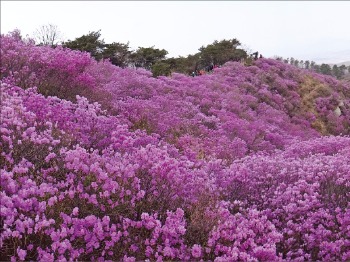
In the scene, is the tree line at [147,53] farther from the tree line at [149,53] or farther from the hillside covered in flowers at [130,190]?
the hillside covered in flowers at [130,190]

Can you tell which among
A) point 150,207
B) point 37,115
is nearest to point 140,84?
point 37,115

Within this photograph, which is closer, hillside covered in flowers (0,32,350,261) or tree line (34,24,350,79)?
hillside covered in flowers (0,32,350,261)

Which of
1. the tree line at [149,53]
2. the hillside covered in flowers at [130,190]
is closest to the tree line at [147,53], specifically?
the tree line at [149,53]

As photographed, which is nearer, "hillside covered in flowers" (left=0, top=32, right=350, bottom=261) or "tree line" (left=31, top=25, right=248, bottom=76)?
"hillside covered in flowers" (left=0, top=32, right=350, bottom=261)

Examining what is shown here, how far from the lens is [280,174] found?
733cm

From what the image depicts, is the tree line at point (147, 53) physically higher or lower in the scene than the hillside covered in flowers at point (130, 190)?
higher

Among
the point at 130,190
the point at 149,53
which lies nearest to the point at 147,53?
the point at 149,53

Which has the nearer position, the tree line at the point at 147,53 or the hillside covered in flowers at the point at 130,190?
the hillside covered in flowers at the point at 130,190

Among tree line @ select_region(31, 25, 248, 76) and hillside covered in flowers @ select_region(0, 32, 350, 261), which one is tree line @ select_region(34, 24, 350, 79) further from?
hillside covered in flowers @ select_region(0, 32, 350, 261)

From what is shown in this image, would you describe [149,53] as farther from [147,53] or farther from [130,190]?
[130,190]

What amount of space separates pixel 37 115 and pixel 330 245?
5101 millimetres

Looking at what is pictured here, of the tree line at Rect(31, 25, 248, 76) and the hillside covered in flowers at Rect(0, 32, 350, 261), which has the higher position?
the tree line at Rect(31, 25, 248, 76)

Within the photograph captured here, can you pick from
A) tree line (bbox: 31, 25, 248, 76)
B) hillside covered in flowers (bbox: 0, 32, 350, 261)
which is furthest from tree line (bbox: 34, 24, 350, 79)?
hillside covered in flowers (bbox: 0, 32, 350, 261)

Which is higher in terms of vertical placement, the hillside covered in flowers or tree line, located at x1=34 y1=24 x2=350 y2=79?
tree line, located at x1=34 y1=24 x2=350 y2=79
